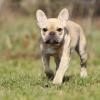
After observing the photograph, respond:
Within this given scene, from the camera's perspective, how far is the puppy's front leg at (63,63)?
9648 millimetres

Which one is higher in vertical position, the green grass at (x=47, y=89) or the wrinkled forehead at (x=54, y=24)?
the wrinkled forehead at (x=54, y=24)

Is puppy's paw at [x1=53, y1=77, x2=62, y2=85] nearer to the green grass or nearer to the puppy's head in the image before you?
the green grass

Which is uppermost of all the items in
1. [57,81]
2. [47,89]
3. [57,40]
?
[57,40]

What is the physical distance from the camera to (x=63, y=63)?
32.6 ft

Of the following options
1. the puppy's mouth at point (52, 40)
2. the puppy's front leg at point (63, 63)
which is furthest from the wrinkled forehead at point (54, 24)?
the puppy's front leg at point (63, 63)

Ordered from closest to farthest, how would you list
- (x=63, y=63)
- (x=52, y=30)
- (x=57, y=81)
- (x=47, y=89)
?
1. (x=47, y=89)
2. (x=57, y=81)
3. (x=52, y=30)
4. (x=63, y=63)

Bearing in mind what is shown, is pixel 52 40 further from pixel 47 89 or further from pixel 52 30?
pixel 47 89

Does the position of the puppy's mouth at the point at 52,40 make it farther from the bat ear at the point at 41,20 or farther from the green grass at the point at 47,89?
the green grass at the point at 47,89

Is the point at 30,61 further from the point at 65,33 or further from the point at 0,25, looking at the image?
the point at 65,33

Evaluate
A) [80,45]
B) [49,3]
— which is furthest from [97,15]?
[80,45]

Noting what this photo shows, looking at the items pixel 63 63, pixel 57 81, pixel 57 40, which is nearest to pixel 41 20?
pixel 57 40

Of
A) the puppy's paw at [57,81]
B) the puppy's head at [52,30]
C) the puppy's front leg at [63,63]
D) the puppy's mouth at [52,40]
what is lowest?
the puppy's paw at [57,81]

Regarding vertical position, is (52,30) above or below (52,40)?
above

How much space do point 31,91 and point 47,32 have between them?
5.19 feet
